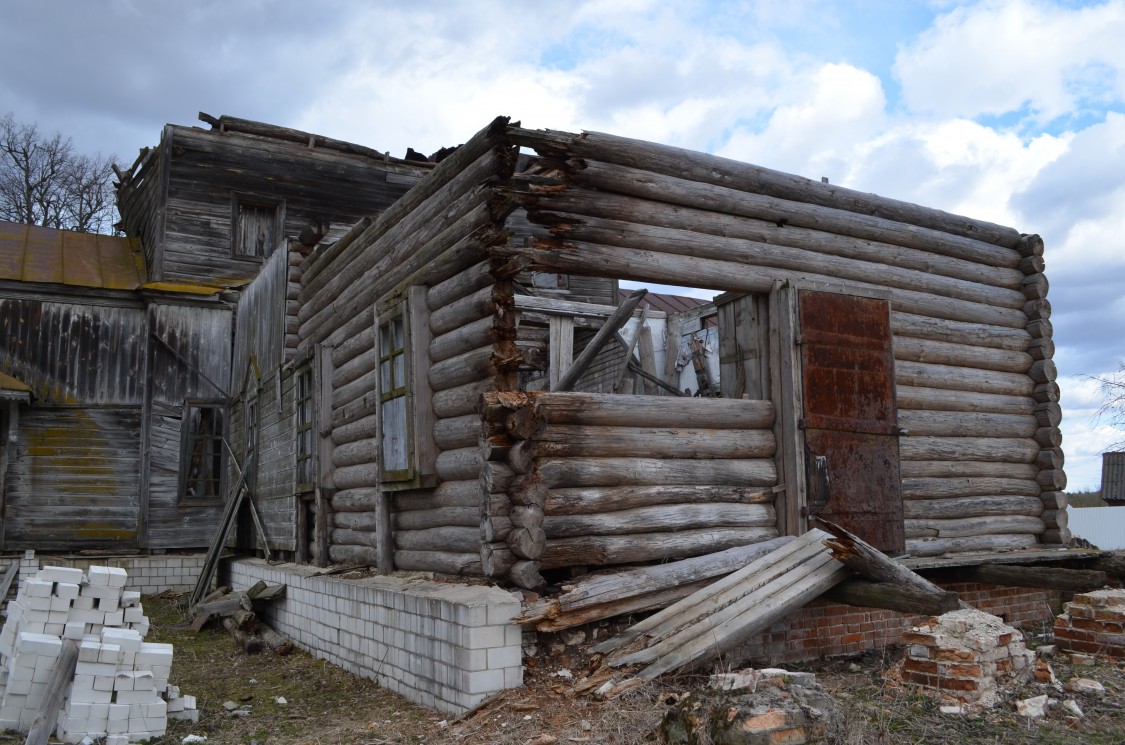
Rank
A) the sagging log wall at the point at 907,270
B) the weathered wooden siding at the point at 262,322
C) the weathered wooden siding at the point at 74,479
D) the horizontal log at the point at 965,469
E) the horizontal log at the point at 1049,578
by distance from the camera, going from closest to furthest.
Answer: the sagging log wall at the point at 907,270, the horizontal log at the point at 1049,578, the horizontal log at the point at 965,469, the weathered wooden siding at the point at 262,322, the weathered wooden siding at the point at 74,479

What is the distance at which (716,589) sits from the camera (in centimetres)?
713

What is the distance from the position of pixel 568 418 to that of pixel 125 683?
375cm

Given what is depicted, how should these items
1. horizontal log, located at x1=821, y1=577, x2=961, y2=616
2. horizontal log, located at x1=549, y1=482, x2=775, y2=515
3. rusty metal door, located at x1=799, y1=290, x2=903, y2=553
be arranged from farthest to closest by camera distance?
1. rusty metal door, located at x1=799, y1=290, x2=903, y2=553
2. horizontal log, located at x1=549, y1=482, x2=775, y2=515
3. horizontal log, located at x1=821, y1=577, x2=961, y2=616

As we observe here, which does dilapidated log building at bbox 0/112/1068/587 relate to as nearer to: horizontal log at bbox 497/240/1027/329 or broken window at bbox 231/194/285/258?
horizontal log at bbox 497/240/1027/329

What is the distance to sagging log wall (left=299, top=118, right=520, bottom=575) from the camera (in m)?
7.40

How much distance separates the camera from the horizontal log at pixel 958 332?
380 inches

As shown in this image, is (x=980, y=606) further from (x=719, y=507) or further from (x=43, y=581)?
(x=43, y=581)

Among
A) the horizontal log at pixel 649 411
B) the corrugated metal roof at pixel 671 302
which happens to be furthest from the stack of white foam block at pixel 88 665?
the corrugated metal roof at pixel 671 302

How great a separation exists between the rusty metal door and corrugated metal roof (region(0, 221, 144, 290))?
42.0ft

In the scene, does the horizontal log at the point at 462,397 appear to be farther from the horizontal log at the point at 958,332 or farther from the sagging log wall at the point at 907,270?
the horizontal log at the point at 958,332

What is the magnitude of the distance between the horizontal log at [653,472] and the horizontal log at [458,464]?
62 centimetres

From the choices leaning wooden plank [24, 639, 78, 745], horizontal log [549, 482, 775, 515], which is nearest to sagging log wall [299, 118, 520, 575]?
horizontal log [549, 482, 775, 515]

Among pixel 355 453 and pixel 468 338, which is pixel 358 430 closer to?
pixel 355 453

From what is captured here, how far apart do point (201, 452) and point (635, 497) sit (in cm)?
1162
